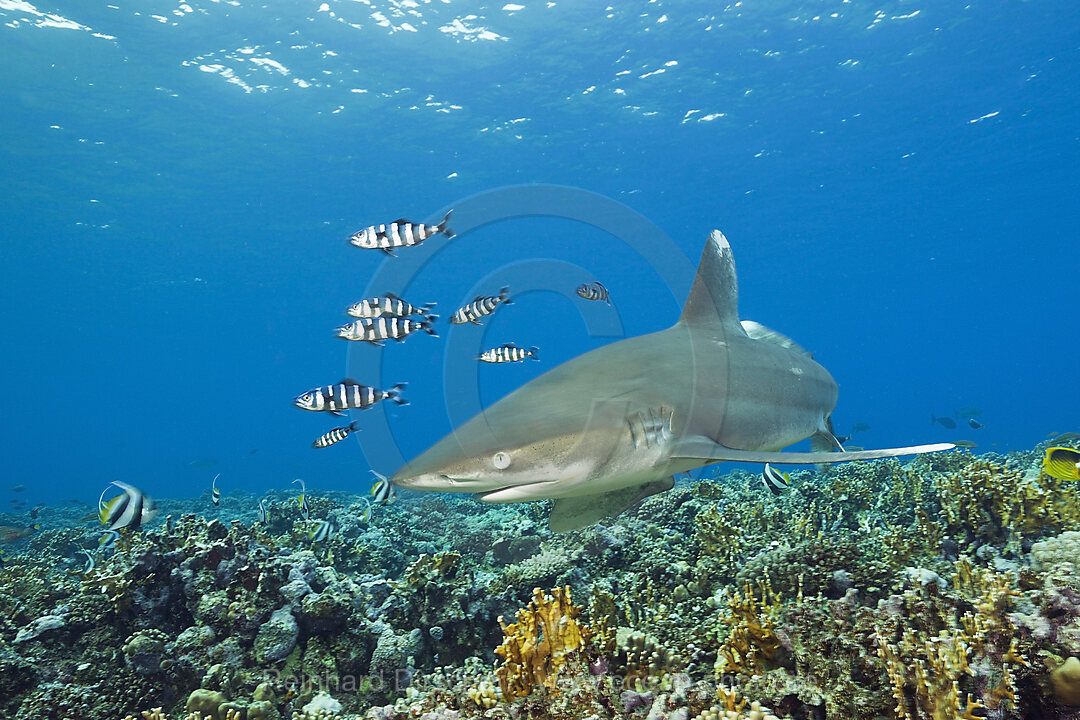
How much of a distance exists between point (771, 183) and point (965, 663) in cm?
4798

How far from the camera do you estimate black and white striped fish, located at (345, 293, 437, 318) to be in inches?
307

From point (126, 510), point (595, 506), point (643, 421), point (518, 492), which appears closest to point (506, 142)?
point (126, 510)

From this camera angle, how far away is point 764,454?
3.09 metres

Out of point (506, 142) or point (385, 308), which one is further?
point (506, 142)

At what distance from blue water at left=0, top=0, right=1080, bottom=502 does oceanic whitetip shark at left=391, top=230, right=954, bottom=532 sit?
1.94 m

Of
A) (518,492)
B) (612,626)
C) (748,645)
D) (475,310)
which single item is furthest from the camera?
(475,310)

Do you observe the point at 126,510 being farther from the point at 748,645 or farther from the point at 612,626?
the point at 748,645

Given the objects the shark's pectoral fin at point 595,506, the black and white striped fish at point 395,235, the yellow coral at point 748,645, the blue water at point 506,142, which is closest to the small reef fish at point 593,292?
the blue water at point 506,142

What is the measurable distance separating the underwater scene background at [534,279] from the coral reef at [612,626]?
0.08ft

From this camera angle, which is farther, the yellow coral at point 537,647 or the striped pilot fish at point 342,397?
the striped pilot fish at point 342,397

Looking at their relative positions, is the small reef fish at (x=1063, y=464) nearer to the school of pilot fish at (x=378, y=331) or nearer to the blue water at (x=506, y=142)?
the blue water at (x=506, y=142)

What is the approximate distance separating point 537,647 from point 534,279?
43.5m

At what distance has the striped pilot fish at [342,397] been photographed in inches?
277

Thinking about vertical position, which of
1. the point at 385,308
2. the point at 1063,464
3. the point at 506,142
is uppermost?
the point at 506,142
